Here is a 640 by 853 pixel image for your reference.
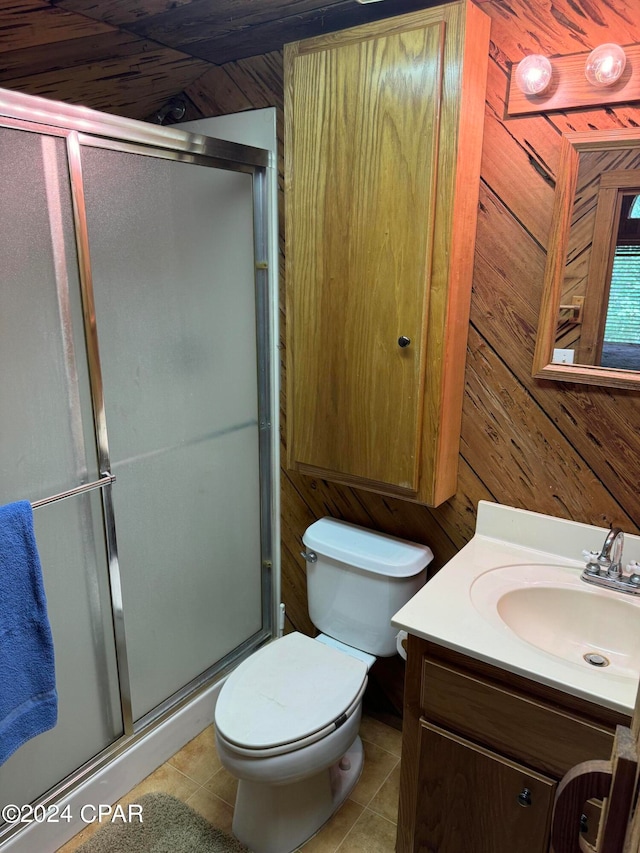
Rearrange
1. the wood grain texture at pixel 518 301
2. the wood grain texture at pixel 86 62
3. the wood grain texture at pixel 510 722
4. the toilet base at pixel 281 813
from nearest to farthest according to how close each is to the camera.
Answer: the wood grain texture at pixel 510 722 < the wood grain texture at pixel 518 301 < the wood grain texture at pixel 86 62 < the toilet base at pixel 281 813

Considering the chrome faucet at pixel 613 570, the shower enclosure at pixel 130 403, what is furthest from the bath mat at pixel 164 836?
the chrome faucet at pixel 613 570

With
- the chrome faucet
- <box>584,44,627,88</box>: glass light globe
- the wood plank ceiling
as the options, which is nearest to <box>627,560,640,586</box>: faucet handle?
the chrome faucet

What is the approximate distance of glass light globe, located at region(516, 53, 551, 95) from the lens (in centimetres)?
135

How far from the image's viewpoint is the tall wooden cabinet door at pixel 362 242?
141cm

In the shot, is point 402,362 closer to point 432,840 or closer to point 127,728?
point 432,840

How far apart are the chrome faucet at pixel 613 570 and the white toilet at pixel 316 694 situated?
47 centimetres

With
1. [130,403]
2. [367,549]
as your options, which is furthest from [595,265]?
[130,403]

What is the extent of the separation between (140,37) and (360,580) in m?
1.67

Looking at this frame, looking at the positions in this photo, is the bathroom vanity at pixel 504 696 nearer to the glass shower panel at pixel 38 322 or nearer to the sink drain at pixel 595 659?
the sink drain at pixel 595 659

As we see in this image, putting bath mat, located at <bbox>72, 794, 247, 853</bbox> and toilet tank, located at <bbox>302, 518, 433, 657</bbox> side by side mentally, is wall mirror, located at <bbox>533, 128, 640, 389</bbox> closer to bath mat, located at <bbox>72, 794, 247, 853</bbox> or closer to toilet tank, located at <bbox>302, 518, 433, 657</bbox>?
toilet tank, located at <bbox>302, 518, 433, 657</bbox>

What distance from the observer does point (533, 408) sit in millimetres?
1546

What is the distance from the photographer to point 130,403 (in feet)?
5.29

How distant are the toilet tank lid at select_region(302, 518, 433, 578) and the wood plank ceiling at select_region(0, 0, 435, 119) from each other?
1443 millimetres

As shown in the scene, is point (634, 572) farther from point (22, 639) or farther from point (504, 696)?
point (22, 639)
